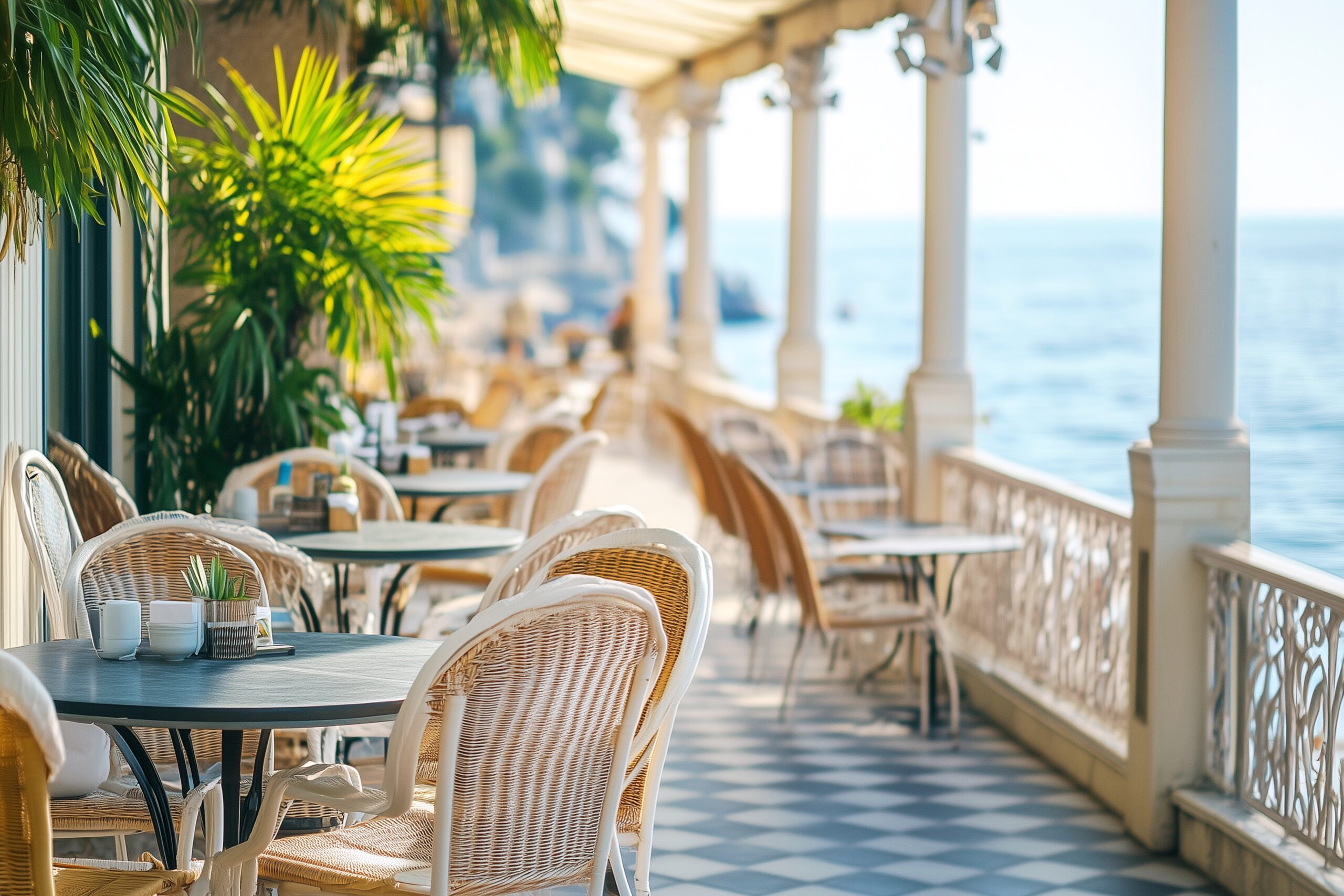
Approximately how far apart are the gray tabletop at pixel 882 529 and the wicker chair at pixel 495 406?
170 inches

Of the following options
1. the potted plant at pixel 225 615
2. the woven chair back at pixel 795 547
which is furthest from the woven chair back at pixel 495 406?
the potted plant at pixel 225 615

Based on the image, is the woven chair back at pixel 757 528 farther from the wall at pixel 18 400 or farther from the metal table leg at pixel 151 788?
the metal table leg at pixel 151 788

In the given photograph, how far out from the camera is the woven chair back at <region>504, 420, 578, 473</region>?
20.6 feet

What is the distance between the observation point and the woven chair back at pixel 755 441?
743 cm

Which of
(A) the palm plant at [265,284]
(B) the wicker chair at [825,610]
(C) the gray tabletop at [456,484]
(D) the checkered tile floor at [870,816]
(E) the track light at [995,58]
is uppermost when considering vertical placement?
(E) the track light at [995,58]

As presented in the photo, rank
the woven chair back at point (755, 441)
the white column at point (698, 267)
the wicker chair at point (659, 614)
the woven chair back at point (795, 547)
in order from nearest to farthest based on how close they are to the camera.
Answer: the wicker chair at point (659, 614), the woven chair back at point (795, 547), the woven chair back at point (755, 441), the white column at point (698, 267)

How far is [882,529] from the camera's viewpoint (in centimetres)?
548

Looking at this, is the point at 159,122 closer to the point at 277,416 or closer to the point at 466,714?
the point at 277,416

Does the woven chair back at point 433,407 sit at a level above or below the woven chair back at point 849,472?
above

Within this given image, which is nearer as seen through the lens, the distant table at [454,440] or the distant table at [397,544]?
the distant table at [397,544]

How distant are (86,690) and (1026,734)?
3.65 m

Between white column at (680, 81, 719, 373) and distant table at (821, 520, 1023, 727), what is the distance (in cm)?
733

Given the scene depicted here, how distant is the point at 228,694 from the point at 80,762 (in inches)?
23.8

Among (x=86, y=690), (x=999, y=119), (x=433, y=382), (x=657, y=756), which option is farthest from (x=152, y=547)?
(x=999, y=119)
